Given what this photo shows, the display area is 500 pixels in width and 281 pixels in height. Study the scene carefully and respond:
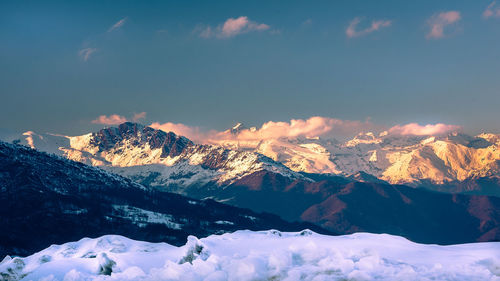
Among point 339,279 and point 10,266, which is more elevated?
point 10,266

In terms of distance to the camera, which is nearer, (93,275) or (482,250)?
(482,250)

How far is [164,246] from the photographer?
402 ft

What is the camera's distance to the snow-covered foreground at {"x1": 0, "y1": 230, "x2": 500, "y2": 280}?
71688 millimetres

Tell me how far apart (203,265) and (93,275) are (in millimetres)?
19614

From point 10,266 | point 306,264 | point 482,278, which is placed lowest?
point 482,278

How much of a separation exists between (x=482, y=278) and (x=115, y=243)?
88.8 meters

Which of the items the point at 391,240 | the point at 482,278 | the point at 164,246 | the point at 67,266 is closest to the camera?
the point at 482,278

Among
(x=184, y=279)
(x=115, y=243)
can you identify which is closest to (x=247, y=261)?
(x=184, y=279)

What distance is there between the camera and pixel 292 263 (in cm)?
8169

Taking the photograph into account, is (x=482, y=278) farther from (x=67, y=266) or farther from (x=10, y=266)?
(x=10, y=266)

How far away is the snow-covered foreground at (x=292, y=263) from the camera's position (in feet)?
235

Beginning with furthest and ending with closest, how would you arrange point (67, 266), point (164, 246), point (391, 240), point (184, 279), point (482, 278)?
point (164, 246) < point (391, 240) < point (67, 266) < point (184, 279) < point (482, 278)

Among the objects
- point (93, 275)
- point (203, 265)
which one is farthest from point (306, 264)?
point (93, 275)

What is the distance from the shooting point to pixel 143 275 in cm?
8138
